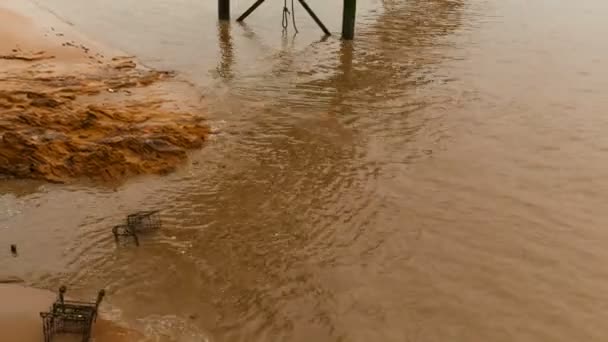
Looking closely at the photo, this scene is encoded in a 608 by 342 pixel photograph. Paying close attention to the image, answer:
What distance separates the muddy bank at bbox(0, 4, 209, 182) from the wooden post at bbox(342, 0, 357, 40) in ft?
15.5

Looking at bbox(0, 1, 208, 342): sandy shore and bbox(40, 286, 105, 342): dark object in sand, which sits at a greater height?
bbox(0, 1, 208, 342): sandy shore

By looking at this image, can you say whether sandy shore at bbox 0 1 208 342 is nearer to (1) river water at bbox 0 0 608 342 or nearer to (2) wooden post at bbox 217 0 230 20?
(1) river water at bbox 0 0 608 342

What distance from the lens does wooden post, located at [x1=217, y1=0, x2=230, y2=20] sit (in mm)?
14961

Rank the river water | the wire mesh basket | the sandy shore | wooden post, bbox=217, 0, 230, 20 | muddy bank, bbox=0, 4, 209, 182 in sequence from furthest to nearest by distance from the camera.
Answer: wooden post, bbox=217, 0, 230, 20
muddy bank, bbox=0, 4, 209, 182
the wire mesh basket
the river water
the sandy shore

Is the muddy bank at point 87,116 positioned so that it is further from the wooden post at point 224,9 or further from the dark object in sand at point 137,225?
the wooden post at point 224,9

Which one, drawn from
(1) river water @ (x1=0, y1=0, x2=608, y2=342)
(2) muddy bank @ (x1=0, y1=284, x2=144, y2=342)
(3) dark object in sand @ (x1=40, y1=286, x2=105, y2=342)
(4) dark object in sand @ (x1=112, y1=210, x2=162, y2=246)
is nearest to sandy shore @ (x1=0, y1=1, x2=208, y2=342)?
(2) muddy bank @ (x1=0, y1=284, x2=144, y2=342)

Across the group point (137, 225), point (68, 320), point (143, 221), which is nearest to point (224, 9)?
point (143, 221)

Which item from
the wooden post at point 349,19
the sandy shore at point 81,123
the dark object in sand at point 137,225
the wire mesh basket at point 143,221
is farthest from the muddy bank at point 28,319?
the wooden post at point 349,19

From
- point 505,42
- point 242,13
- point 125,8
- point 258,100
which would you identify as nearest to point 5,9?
point 125,8

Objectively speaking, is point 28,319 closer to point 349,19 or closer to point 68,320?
point 68,320

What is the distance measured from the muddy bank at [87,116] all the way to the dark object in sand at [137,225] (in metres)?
1.13

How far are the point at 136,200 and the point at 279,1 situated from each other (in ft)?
39.1

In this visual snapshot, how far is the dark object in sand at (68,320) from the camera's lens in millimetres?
4430

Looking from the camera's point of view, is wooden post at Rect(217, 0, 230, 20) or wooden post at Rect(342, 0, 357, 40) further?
wooden post at Rect(217, 0, 230, 20)
